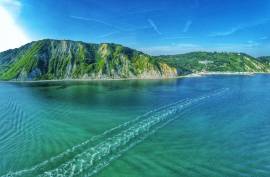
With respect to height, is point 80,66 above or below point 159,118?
above

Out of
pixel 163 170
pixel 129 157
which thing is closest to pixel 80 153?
pixel 129 157

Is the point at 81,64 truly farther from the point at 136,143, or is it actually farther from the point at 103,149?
the point at 103,149

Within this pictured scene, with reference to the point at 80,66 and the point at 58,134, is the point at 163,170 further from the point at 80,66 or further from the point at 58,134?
the point at 80,66

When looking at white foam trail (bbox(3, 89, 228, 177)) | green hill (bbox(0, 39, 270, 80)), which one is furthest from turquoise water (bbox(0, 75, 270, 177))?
green hill (bbox(0, 39, 270, 80))

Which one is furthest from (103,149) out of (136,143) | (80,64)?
(80,64)

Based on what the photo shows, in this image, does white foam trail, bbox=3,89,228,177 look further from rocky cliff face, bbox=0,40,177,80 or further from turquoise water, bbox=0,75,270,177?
rocky cliff face, bbox=0,40,177,80

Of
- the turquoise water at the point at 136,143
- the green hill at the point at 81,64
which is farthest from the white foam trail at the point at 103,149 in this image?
the green hill at the point at 81,64
